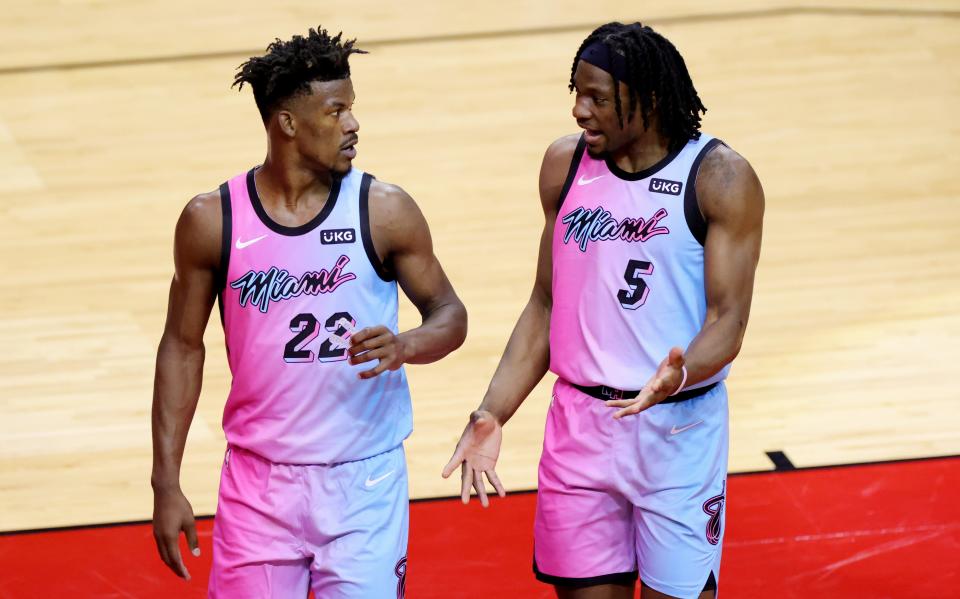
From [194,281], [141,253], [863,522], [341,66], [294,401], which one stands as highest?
[341,66]

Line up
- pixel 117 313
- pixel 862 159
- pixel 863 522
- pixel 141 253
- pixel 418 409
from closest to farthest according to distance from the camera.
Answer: pixel 863 522 → pixel 418 409 → pixel 117 313 → pixel 141 253 → pixel 862 159

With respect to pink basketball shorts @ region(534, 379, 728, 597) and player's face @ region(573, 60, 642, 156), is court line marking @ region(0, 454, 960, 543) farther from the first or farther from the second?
player's face @ region(573, 60, 642, 156)

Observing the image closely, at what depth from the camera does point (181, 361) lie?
12.7 feet

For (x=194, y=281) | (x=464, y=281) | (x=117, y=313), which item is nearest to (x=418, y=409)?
(x=464, y=281)

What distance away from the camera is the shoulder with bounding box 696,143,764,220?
150 inches

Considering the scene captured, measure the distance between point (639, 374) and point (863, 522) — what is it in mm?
1973

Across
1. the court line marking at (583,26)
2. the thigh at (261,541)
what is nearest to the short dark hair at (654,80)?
the thigh at (261,541)

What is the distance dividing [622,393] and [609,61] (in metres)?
0.85

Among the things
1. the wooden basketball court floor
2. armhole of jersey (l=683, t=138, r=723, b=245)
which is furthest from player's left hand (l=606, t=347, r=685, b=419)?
the wooden basketball court floor

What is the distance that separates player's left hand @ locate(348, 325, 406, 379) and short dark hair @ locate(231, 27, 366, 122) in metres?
0.66

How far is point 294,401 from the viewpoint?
377 centimetres

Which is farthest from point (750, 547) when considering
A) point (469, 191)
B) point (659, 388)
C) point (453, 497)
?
point (469, 191)

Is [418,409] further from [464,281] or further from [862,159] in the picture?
[862,159]

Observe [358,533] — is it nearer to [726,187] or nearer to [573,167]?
[573,167]
